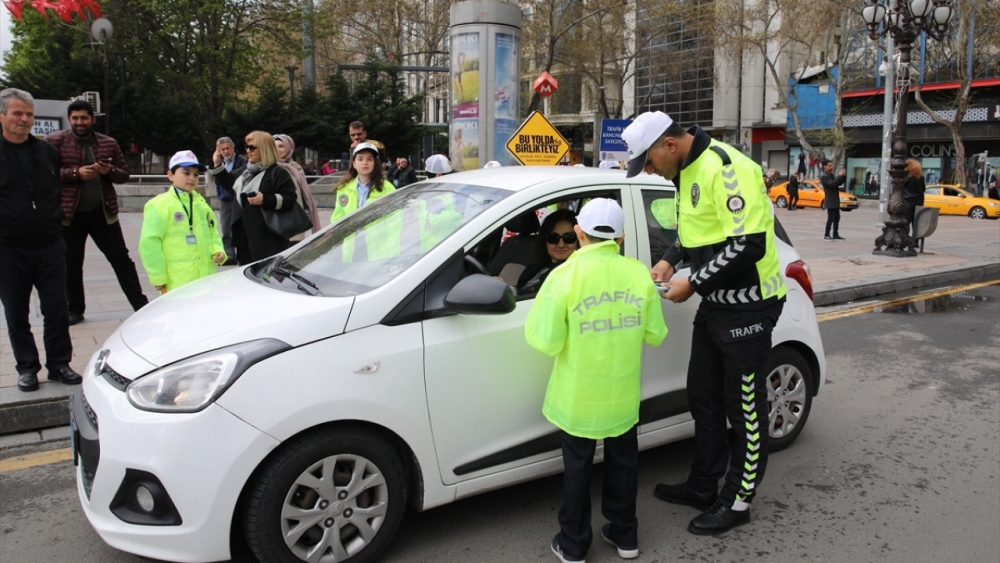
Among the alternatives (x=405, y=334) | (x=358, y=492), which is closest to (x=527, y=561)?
(x=358, y=492)

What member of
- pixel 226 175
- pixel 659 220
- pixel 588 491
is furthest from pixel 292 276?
pixel 226 175

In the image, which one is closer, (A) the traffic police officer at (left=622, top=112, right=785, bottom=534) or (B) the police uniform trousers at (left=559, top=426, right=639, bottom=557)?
(B) the police uniform trousers at (left=559, top=426, right=639, bottom=557)

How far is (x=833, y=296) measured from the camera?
9.88 metres

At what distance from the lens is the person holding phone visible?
19.6 ft

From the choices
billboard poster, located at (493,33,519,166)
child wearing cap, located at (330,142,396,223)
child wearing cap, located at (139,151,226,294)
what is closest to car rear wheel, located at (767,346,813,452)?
child wearing cap, located at (330,142,396,223)

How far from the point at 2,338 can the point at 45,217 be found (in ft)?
7.60

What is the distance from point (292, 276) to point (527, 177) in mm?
1196

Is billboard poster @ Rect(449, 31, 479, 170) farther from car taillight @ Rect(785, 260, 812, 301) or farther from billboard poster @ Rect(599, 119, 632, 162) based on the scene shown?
car taillight @ Rect(785, 260, 812, 301)

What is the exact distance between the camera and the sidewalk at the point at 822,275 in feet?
15.9

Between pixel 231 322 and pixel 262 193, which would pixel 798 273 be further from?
pixel 262 193

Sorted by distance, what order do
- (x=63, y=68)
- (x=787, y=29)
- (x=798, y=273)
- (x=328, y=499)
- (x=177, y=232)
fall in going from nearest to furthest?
(x=328, y=499) → (x=798, y=273) → (x=177, y=232) → (x=63, y=68) → (x=787, y=29)

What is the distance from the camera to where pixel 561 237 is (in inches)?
152

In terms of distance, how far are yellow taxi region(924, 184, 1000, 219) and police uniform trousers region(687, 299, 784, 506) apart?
29.1 meters

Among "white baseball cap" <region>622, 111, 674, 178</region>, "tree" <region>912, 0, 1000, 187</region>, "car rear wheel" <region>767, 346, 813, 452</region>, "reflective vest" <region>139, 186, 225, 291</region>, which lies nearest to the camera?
"white baseball cap" <region>622, 111, 674, 178</region>
